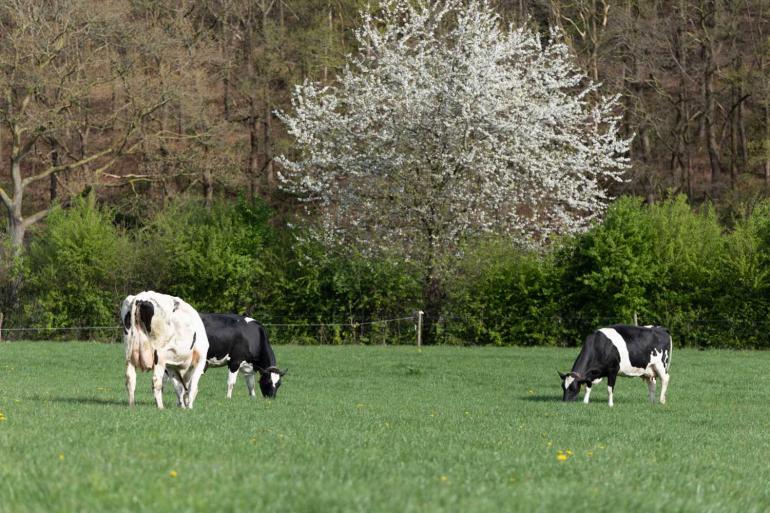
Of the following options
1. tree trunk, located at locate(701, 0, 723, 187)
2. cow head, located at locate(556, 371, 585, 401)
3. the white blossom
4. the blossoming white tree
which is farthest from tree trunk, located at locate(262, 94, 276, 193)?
cow head, located at locate(556, 371, 585, 401)

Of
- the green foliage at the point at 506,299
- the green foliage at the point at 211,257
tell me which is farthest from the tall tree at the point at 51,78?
the green foliage at the point at 506,299

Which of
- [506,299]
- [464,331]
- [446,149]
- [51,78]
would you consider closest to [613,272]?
[506,299]

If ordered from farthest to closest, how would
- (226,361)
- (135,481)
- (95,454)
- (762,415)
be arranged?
(226,361) < (762,415) < (95,454) < (135,481)

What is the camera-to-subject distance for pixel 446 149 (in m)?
43.7

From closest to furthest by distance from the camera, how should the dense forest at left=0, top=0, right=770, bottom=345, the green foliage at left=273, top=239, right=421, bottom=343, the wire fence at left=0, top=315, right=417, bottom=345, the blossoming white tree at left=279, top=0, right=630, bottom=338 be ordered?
1. the blossoming white tree at left=279, top=0, right=630, bottom=338
2. the wire fence at left=0, top=315, right=417, bottom=345
3. the green foliage at left=273, top=239, right=421, bottom=343
4. the dense forest at left=0, top=0, right=770, bottom=345

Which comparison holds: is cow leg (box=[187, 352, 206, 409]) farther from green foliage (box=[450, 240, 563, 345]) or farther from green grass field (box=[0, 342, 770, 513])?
green foliage (box=[450, 240, 563, 345])

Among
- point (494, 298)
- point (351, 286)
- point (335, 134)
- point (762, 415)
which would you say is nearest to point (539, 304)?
point (494, 298)

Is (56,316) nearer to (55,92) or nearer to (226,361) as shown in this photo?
(55,92)

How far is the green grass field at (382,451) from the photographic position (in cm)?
701

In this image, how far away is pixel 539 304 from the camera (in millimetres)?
43531

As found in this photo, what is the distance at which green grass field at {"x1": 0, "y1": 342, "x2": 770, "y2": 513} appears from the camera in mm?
7008

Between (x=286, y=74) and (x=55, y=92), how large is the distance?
46.2 feet

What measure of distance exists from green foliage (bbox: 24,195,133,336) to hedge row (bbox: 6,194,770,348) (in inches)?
2.4

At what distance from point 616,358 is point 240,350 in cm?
702
